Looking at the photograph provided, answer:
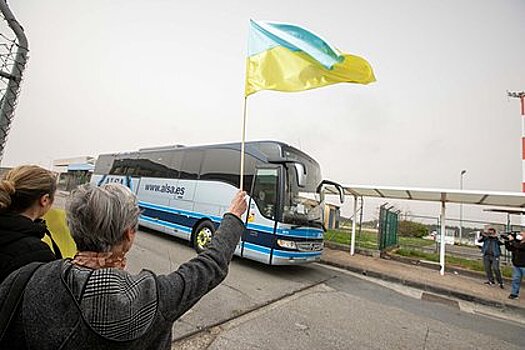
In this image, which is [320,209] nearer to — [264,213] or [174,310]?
[264,213]

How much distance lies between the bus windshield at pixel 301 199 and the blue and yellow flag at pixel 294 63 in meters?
3.14

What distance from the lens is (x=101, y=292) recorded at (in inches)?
37.0

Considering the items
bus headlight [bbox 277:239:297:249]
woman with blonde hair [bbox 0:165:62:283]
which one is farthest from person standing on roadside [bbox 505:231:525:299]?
woman with blonde hair [bbox 0:165:62:283]

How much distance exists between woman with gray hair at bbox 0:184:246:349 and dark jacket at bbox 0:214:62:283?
287 mm

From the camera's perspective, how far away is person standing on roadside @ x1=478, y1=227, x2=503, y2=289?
842cm

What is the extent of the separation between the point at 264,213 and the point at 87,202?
6001mm

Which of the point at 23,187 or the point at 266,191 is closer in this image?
the point at 23,187

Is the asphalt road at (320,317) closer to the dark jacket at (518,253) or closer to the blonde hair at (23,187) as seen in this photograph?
the dark jacket at (518,253)

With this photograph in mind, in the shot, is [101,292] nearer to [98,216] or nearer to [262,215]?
[98,216]

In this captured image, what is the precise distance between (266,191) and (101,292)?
6.20 metres

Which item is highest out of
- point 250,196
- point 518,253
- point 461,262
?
point 250,196

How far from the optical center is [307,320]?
4.41 m

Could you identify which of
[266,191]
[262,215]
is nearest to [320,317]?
[262,215]

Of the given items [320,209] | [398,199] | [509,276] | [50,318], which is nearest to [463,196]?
[398,199]
